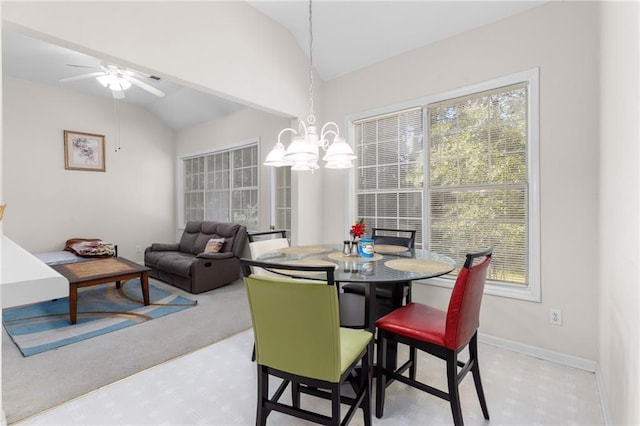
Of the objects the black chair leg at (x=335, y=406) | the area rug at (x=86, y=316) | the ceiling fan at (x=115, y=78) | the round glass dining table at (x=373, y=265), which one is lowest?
the area rug at (x=86, y=316)

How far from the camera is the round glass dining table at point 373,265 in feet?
5.62

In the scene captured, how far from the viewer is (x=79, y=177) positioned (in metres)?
5.15

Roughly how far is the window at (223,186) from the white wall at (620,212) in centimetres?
425

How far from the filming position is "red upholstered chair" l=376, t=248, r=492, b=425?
→ 61.0 inches

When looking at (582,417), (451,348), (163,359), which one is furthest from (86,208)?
(582,417)

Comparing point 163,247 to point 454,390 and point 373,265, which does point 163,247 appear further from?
point 454,390

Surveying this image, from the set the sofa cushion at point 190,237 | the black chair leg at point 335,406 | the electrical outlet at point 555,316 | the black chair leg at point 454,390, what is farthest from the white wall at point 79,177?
the electrical outlet at point 555,316

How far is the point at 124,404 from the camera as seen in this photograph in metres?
1.89

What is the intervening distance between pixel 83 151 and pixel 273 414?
557 cm

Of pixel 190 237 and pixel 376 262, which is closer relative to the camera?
pixel 376 262

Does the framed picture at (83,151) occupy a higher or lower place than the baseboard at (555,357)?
higher

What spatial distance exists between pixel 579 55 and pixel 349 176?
7.54 ft

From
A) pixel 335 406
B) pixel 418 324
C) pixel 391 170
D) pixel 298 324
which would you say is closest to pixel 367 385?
pixel 335 406

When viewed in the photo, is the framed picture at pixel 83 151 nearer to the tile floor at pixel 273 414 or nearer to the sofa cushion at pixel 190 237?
the sofa cushion at pixel 190 237
